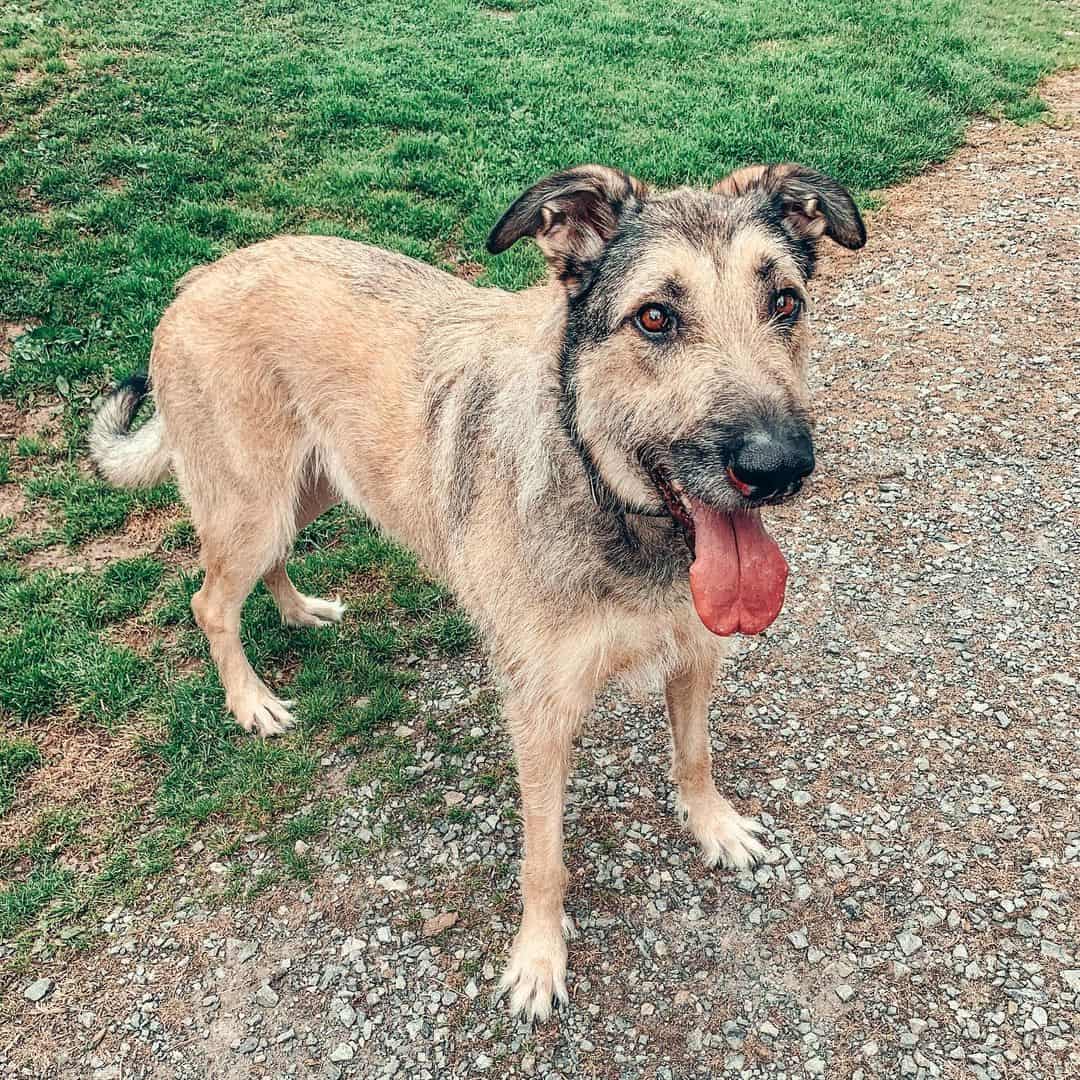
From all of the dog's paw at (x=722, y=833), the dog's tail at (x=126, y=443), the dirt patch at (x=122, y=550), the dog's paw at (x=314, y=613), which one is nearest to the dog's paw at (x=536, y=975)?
the dog's paw at (x=722, y=833)

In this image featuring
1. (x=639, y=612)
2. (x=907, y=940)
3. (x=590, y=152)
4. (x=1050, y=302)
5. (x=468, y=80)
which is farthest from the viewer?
(x=468, y=80)

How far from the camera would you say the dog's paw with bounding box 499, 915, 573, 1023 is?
3.41 m

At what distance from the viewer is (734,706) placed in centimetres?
459

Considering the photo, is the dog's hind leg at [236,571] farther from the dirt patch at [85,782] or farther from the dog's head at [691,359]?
the dog's head at [691,359]

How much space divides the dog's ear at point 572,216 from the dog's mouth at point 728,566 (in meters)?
0.86

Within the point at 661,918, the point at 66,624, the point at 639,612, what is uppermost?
the point at 639,612

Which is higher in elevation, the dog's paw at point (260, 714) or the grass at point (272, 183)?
the grass at point (272, 183)

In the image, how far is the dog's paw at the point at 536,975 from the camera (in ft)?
11.2

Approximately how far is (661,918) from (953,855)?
1308 mm

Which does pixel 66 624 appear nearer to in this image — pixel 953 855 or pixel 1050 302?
pixel 953 855

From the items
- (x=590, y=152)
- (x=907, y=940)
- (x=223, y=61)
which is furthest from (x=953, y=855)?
(x=223, y=61)

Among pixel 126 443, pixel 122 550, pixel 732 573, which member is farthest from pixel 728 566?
pixel 122 550

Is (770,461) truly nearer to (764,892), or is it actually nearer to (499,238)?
(499,238)

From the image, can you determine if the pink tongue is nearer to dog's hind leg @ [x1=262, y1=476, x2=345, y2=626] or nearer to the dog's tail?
dog's hind leg @ [x1=262, y1=476, x2=345, y2=626]
